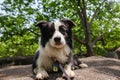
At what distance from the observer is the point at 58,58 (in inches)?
211

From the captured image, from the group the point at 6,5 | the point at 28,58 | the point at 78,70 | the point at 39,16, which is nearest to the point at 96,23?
→ the point at 39,16

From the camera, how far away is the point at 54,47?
5.16 m

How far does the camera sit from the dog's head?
16.1 ft

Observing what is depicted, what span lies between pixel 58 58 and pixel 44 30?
0.59m

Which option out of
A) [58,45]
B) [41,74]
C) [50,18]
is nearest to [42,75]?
[41,74]

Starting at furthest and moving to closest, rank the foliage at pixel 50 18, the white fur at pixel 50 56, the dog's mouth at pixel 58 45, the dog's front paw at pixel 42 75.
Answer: the foliage at pixel 50 18, the white fur at pixel 50 56, the dog's front paw at pixel 42 75, the dog's mouth at pixel 58 45

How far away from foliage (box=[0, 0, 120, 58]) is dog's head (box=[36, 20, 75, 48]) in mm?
12651

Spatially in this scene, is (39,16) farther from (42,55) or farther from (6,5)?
(42,55)

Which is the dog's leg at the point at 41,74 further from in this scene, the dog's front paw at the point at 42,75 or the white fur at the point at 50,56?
the white fur at the point at 50,56

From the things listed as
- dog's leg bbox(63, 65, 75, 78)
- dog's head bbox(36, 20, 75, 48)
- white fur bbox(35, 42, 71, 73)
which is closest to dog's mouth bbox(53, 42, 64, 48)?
dog's head bbox(36, 20, 75, 48)

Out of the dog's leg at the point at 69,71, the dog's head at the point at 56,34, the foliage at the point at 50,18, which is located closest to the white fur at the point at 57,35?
the dog's head at the point at 56,34

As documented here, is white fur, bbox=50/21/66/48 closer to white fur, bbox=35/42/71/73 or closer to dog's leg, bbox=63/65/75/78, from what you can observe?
white fur, bbox=35/42/71/73

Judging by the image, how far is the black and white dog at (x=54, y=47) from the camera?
197 inches

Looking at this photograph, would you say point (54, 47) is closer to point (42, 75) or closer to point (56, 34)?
point (56, 34)
